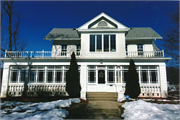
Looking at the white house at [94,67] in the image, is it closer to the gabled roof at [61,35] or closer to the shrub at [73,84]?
the shrub at [73,84]

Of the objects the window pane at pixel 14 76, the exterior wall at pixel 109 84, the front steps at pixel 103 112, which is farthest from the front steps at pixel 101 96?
the window pane at pixel 14 76

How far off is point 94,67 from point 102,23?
15.8ft

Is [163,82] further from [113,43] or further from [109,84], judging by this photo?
[113,43]

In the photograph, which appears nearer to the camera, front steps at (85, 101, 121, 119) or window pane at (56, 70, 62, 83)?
front steps at (85, 101, 121, 119)

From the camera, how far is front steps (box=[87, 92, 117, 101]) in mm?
12031

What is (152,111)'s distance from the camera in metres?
6.82

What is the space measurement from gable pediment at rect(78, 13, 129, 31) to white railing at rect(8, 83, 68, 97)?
6.35 m

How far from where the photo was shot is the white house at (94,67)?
528 inches

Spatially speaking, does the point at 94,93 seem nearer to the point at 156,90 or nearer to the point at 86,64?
the point at 86,64

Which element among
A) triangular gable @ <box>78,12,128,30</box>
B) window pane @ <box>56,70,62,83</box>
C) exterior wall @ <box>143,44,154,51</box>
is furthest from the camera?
exterior wall @ <box>143,44,154,51</box>

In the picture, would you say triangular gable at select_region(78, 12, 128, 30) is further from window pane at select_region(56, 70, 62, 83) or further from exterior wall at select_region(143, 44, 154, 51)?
window pane at select_region(56, 70, 62, 83)

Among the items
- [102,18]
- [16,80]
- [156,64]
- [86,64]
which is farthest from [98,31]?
[16,80]

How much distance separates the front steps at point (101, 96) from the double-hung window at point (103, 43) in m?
4.26

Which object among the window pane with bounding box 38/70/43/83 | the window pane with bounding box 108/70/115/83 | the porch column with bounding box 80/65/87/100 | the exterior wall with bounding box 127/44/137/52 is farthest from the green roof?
the window pane with bounding box 38/70/43/83
